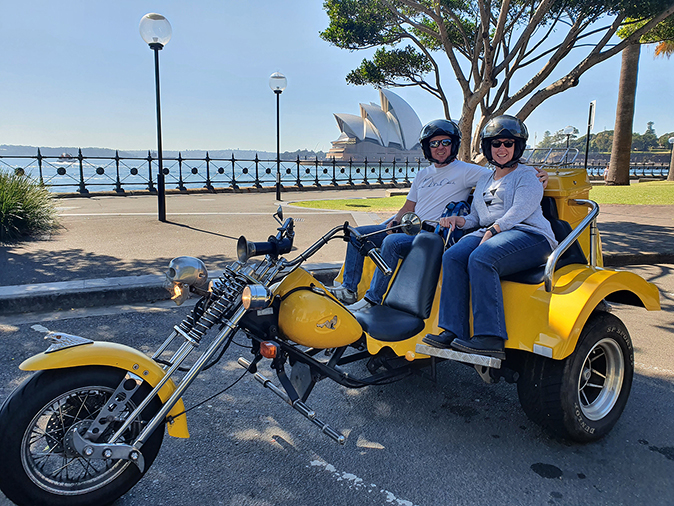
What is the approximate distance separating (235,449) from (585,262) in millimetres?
2510

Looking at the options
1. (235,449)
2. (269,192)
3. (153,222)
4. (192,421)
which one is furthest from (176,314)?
(269,192)

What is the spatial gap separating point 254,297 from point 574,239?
6.21ft

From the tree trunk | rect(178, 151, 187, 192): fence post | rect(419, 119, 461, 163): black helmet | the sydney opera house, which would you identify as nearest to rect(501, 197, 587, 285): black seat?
rect(419, 119, 461, 163): black helmet

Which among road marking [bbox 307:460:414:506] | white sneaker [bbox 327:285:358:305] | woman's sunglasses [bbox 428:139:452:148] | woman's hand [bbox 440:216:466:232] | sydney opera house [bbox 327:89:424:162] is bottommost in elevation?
road marking [bbox 307:460:414:506]

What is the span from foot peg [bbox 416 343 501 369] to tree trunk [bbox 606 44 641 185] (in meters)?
Result: 21.1

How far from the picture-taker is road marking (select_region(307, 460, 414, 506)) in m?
2.35

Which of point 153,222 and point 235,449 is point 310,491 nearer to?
point 235,449

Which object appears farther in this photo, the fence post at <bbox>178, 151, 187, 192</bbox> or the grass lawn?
the fence post at <bbox>178, 151, 187, 192</bbox>

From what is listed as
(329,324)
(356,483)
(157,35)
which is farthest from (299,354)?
(157,35)

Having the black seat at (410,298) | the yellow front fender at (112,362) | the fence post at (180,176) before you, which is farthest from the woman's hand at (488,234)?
the fence post at (180,176)

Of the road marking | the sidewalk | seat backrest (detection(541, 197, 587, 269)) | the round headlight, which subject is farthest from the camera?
the sidewalk

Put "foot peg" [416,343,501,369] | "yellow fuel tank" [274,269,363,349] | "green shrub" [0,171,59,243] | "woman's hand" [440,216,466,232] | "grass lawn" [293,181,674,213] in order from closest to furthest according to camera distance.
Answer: "yellow fuel tank" [274,269,363,349] < "foot peg" [416,343,501,369] < "woman's hand" [440,216,466,232] < "green shrub" [0,171,59,243] < "grass lawn" [293,181,674,213]

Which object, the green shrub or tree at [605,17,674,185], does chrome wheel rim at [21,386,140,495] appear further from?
tree at [605,17,674,185]

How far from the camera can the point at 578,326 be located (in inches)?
102
